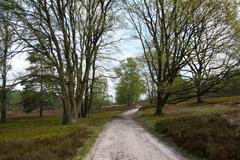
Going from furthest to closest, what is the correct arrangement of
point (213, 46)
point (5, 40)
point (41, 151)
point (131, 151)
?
point (213, 46) < point (5, 40) < point (41, 151) < point (131, 151)

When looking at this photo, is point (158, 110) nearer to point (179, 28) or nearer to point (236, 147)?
point (179, 28)

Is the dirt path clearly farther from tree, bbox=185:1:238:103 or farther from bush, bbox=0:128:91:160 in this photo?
tree, bbox=185:1:238:103

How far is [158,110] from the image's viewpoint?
120 feet

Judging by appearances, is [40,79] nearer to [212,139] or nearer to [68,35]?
[68,35]

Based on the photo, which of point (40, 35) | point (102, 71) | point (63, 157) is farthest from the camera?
point (102, 71)

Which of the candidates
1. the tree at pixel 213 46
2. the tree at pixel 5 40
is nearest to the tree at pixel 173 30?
the tree at pixel 213 46

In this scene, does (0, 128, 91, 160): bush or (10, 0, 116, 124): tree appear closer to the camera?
(0, 128, 91, 160): bush

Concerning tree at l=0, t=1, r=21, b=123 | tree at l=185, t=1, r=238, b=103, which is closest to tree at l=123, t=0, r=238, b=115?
tree at l=185, t=1, r=238, b=103

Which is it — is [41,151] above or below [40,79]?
below

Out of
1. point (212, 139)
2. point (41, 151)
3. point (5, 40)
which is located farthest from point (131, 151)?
point (5, 40)

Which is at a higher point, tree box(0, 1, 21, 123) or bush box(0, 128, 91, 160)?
tree box(0, 1, 21, 123)

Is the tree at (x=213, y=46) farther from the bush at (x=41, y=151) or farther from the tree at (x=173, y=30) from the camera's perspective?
the bush at (x=41, y=151)

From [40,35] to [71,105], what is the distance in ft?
25.5

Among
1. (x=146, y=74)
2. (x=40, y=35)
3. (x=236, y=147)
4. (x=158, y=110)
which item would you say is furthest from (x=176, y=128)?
(x=146, y=74)
